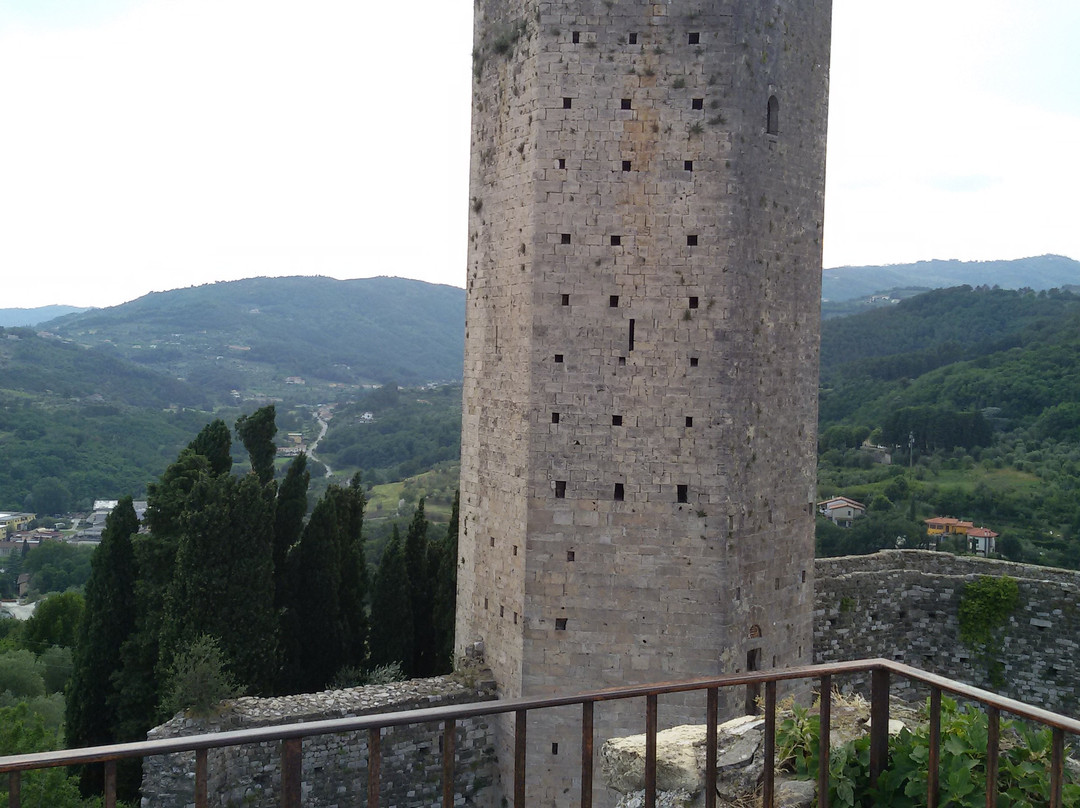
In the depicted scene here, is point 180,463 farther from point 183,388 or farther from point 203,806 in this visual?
point 183,388

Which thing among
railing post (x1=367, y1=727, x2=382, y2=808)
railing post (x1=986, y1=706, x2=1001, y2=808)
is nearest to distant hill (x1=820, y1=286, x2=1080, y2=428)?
railing post (x1=986, y1=706, x2=1001, y2=808)

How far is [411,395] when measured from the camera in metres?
121

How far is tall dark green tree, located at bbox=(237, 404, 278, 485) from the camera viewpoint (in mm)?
17730

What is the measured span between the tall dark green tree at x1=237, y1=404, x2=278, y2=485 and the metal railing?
14.2 meters

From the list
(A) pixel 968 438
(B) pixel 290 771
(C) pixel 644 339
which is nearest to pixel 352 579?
(C) pixel 644 339

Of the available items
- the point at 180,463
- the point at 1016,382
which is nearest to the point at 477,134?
the point at 180,463

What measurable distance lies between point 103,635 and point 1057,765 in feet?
49.5

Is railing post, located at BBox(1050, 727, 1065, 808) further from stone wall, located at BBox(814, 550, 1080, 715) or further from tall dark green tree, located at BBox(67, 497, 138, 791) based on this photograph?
tall dark green tree, located at BBox(67, 497, 138, 791)

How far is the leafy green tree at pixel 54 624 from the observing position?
1137 inches

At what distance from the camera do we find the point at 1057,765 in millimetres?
3795

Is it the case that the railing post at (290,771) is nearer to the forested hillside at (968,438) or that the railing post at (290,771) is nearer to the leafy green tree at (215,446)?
the leafy green tree at (215,446)

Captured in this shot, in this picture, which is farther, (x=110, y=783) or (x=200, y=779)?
(x=200, y=779)

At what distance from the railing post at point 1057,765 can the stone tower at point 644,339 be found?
738cm

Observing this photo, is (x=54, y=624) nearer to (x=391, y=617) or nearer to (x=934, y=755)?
(x=391, y=617)
